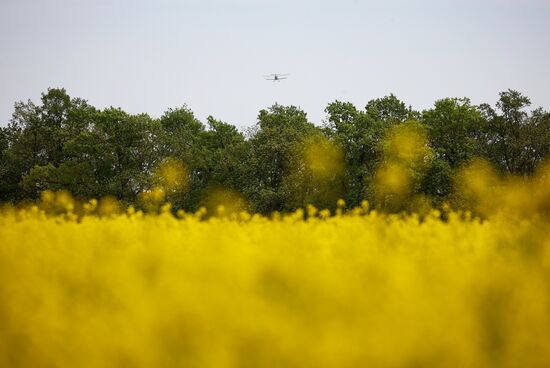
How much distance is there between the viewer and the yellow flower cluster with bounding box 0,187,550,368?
12.6 ft

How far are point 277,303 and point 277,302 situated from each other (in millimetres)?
39

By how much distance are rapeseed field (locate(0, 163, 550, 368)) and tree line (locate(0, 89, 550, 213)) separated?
2690 cm

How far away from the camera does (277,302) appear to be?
4.65 meters

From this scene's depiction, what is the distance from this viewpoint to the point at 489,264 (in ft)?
19.2

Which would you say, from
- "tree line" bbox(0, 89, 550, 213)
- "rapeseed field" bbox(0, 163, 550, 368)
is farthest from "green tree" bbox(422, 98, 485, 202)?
"rapeseed field" bbox(0, 163, 550, 368)

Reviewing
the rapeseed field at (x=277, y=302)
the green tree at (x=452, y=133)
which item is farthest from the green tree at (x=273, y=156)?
the rapeseed field at (x=277, y=302)

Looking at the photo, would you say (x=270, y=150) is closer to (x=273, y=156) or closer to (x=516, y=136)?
(x=273, y=156)

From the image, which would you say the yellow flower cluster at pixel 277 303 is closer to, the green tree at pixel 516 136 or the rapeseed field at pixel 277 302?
the rapeseed field at pixel 277 302

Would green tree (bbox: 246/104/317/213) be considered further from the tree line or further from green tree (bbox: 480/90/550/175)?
green tree (bbox: 480/90/550/175)

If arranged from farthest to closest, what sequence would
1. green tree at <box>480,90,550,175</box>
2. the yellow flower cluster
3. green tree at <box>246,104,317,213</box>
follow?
green tree at <box>246,104,317,213</box>, green tree at <box>480,90,550,175</box>, the yellow flower cluster

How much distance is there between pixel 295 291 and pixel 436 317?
4.70 feet

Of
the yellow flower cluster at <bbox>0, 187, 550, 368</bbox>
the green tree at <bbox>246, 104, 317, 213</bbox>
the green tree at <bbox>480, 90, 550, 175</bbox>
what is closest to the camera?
the yellow flower cluster at <bbox>0, 187, 550, 368</bbox>

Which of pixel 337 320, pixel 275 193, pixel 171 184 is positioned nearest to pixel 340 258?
pixel 337 320

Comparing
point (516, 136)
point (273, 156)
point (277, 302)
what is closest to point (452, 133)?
point (516, 136)
